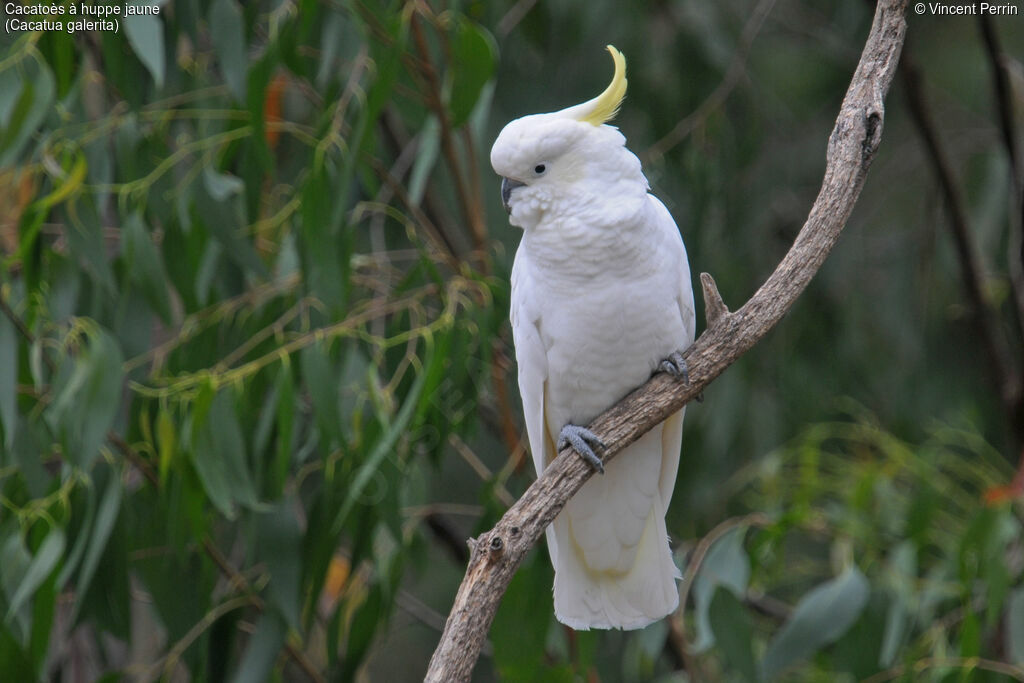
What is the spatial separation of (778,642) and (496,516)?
533 mm

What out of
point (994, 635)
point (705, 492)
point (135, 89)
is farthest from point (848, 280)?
point (135, 89)

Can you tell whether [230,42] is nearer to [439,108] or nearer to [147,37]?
[147,37]

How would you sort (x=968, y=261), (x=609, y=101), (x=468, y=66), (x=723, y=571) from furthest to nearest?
(x=968, y=261) < (x=723, y=571) < (x=468, y=66) < (x=609, y=101)

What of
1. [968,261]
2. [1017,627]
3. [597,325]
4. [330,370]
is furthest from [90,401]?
[968,261]

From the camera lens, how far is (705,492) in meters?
2.49

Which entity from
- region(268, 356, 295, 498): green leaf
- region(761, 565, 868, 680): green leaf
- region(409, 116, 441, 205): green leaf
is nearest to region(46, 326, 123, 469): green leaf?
region(268, 356, 295, 498): green leaf

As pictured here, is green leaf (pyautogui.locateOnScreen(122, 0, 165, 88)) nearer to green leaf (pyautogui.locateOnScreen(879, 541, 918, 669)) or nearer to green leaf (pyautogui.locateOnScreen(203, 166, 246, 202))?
green leaf (pyautogui.locateOnScreen(203, 166, 246, 202))

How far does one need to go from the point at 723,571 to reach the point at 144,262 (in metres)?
1.13

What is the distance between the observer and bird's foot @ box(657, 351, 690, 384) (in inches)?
56.6

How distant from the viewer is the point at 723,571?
1918mm

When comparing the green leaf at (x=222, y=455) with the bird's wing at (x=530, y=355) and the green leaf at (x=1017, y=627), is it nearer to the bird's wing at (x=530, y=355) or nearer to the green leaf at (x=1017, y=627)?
the bird's wing at (x=530, y=355)

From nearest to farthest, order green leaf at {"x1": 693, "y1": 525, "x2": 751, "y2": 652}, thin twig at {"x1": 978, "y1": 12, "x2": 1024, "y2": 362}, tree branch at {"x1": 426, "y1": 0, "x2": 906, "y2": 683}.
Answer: tree branch at {"x1": 426, "y1": 0, "x2": 906, "y2": 683}, green leaf at {"x1": 693, "y1": 525, "x2": 751, "y2": 652}, thin twig at {"x1": 978, "y1": 12, "x2": 1024, "y2": 362}

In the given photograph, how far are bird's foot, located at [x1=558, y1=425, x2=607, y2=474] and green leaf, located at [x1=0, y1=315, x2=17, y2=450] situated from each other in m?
0.81

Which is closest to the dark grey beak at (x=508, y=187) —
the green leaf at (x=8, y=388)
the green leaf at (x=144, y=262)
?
the green leaf at (x=144, y=262)
